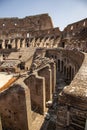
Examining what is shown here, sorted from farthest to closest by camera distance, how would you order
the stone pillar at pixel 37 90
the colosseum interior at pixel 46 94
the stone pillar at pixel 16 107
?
the stone pillar at pixel 37 90, the stone pillar at pixel 16 107, the colosseum interior at pixel 46 94

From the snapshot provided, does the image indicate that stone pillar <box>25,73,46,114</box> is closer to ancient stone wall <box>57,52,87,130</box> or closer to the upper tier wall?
ancient stone wall <box>57,52,87,130</box>

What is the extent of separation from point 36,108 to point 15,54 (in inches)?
697

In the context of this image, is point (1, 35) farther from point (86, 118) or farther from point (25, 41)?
point (86, 118)

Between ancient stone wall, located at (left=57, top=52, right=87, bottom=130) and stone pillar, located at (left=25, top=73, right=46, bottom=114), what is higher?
ancient stone wall, located at (left=57, top=52, right=87, bottom=130)

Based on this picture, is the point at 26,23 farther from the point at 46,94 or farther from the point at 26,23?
the point at 46,94

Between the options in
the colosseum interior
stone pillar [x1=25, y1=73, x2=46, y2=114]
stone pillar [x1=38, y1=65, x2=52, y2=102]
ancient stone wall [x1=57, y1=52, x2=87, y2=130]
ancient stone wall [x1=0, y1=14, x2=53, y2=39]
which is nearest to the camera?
ancient stone wall [x1=57, y1=52, x2=87, y2=130]

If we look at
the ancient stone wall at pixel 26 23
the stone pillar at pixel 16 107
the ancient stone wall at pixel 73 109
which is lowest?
the stone pillar at pixel 16 107

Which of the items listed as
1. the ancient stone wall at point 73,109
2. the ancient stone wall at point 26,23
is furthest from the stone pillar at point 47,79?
the ancient stone wall at point 26,23

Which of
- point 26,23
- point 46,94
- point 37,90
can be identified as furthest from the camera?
point 26,23

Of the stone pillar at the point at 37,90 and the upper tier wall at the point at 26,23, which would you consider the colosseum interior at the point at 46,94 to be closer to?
the stone pillar at the point at 37,90

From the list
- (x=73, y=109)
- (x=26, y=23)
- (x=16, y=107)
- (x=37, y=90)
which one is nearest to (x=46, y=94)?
(x=37, y=90)

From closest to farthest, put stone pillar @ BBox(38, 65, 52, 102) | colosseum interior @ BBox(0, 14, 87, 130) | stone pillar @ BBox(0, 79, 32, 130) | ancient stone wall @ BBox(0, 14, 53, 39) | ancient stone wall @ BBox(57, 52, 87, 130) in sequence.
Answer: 1. ancient stone wall @ BBox(57, 52, 87, 130)
2. colosseum interior @ BBox(0, 14, 87, 130)
3. stone pillar @ BBox(0, 79, 32, 130)
4. stone pillar @ BBox(38, 65, 52, 102)
5. ancient stone wall @ BBox(0, 14, 53, 39)

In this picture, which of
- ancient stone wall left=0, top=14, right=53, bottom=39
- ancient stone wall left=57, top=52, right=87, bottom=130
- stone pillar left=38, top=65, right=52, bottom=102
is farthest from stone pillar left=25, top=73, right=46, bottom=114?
ancient stone wall left=0, top=14, right=53, bottom=39

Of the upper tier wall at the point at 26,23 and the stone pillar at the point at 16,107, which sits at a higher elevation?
the upper tier wall at the point at 26,23
